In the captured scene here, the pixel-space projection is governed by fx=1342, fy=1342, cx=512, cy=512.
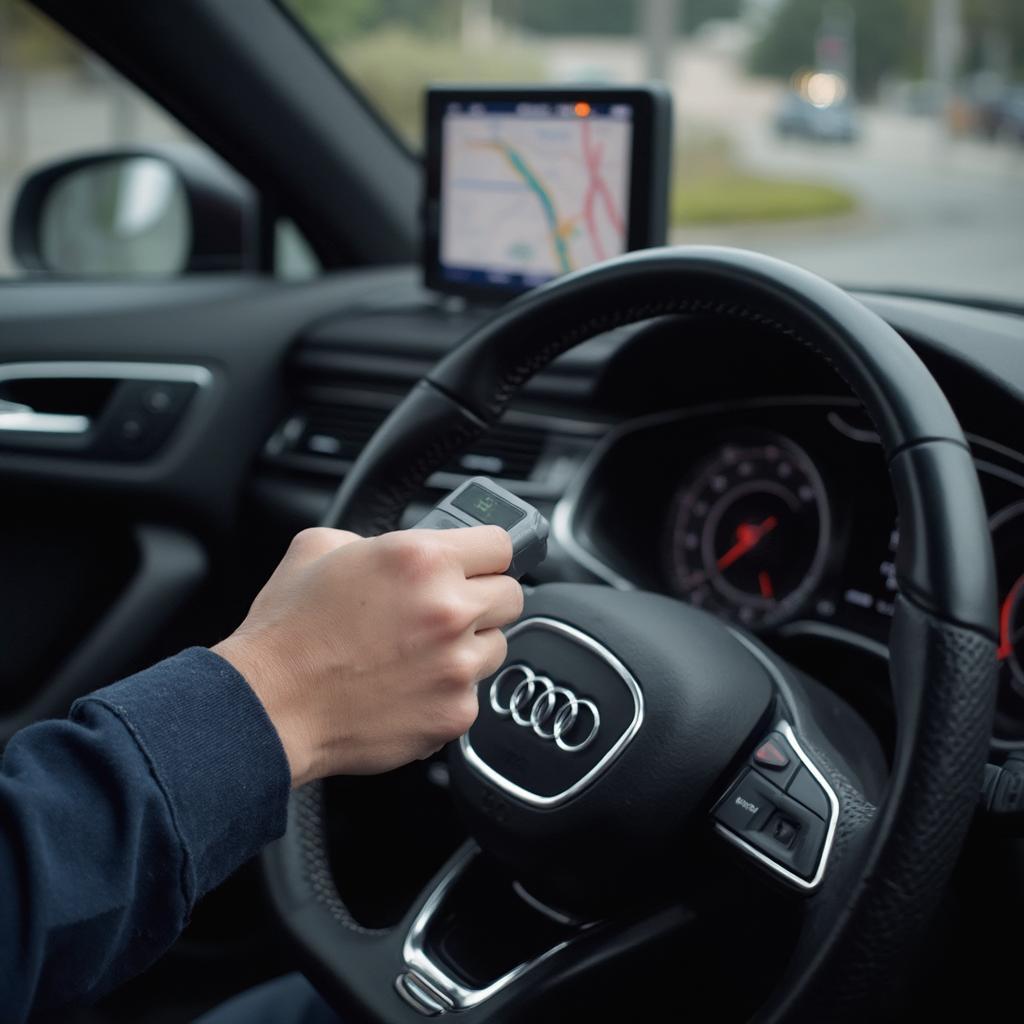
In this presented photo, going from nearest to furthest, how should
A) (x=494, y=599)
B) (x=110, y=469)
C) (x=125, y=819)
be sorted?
(x=125, y=819) → (x=494, y=599) → (x=110, y=469)

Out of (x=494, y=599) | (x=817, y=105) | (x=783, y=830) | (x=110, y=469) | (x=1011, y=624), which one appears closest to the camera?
(x=494, y=599)

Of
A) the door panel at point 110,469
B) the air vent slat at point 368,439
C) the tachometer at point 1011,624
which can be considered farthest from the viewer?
the door panel at point 110,469

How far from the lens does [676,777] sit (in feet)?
3.53

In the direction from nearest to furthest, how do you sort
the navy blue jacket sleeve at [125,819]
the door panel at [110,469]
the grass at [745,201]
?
1. the navy blue jacket sleeve at [125,819]
2. the door panel at [110,469]
3. the grass at [745,201]

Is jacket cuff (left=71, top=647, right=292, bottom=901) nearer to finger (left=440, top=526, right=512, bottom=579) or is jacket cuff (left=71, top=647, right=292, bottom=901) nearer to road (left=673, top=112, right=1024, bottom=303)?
finger (left=440, top=526, right=512, bottom=579)

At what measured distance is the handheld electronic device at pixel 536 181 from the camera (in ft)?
6.23

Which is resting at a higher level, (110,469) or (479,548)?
(479,548)

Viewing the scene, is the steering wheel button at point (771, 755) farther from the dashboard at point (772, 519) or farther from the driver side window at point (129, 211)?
the driver side window at point (129, 211)

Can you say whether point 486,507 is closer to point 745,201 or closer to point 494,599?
point 494,599

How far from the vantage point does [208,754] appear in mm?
814

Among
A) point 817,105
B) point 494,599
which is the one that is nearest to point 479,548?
point 494,599

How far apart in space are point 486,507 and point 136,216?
6.35ft

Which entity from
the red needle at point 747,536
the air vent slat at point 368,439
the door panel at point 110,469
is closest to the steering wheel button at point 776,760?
the red needle at point 747,536

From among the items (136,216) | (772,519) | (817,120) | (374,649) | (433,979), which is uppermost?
(817,120)
